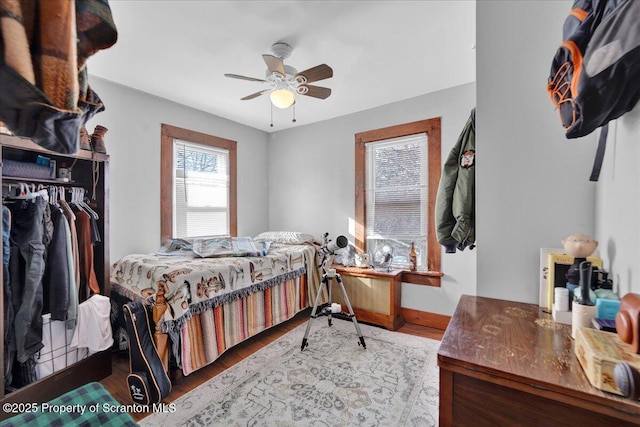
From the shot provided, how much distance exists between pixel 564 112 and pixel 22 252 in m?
2.81

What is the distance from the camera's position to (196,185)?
3441 millimetres

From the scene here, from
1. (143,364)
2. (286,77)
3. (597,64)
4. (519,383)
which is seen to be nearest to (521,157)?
(597,64)

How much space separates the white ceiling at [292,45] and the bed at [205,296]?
1.73m

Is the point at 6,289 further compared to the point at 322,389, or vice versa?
the point at 322,389

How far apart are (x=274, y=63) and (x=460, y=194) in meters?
1.51

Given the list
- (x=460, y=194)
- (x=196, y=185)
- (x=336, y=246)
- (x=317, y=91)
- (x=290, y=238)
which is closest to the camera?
(x=460, y=194)

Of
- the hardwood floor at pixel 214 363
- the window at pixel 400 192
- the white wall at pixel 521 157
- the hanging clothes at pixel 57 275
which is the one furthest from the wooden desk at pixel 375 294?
the hanging clothes at pixel 57 275

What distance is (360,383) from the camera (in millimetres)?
1994

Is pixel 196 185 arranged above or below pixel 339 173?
below

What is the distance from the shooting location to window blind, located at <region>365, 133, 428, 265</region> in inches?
125

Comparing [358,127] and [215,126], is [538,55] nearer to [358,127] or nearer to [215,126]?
[358,127]

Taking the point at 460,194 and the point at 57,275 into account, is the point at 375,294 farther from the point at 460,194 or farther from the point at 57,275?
the point at 57,275

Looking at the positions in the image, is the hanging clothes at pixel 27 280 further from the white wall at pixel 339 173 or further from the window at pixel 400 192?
the window at pixel 400 192

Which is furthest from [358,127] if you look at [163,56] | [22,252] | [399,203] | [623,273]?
[22,252]
